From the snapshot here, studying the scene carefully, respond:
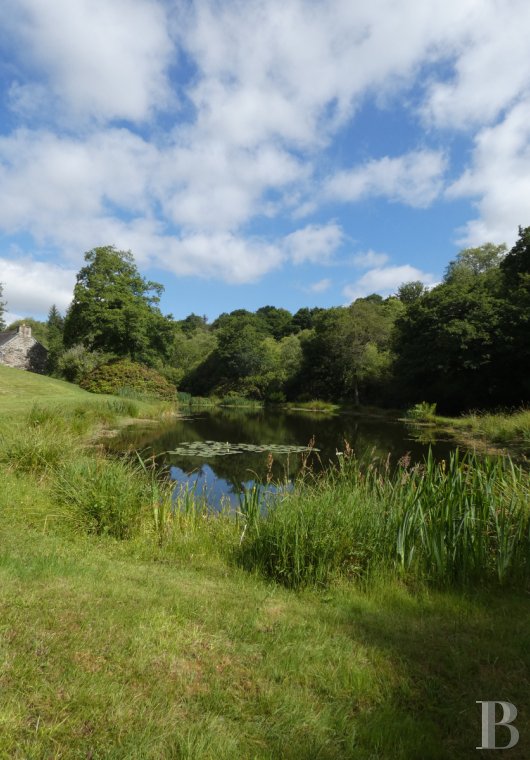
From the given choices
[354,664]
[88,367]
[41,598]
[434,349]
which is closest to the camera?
[354,664]

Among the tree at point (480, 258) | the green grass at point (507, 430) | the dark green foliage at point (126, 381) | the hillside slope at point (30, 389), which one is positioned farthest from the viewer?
the tree at point (480, 258)

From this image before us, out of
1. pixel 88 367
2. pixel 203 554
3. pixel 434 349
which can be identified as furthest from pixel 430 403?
pixel 203 554

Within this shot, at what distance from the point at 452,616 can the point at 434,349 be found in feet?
96.9

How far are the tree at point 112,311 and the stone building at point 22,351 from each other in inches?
384

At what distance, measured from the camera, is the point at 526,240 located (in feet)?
95.9

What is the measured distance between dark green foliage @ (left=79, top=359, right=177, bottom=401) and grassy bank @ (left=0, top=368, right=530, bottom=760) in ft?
90.7

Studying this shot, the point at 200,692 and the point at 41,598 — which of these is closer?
the point at 200,692

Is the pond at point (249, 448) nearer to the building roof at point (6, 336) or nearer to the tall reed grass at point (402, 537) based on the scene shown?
the tall reed grass at point (402, 537)

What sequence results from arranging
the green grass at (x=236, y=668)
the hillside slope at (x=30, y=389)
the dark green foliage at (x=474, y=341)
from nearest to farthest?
the green grass at (x=236, y=668), the hillside slope at (x=30, y=389), the dark green foliage at (x=474, y=341)

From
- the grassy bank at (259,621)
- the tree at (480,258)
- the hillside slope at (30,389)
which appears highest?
the tree at (480,258)

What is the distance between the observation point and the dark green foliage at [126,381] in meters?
→ 33.4

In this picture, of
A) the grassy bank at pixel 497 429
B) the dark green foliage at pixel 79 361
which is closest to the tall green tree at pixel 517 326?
the grassy bank at pixel 497 429

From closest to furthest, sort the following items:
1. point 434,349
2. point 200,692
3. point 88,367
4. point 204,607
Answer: point 200,692 < point 204,607 < point 434,349 < point 88,367

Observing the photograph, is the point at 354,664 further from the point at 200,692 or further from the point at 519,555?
the point at 519,555
